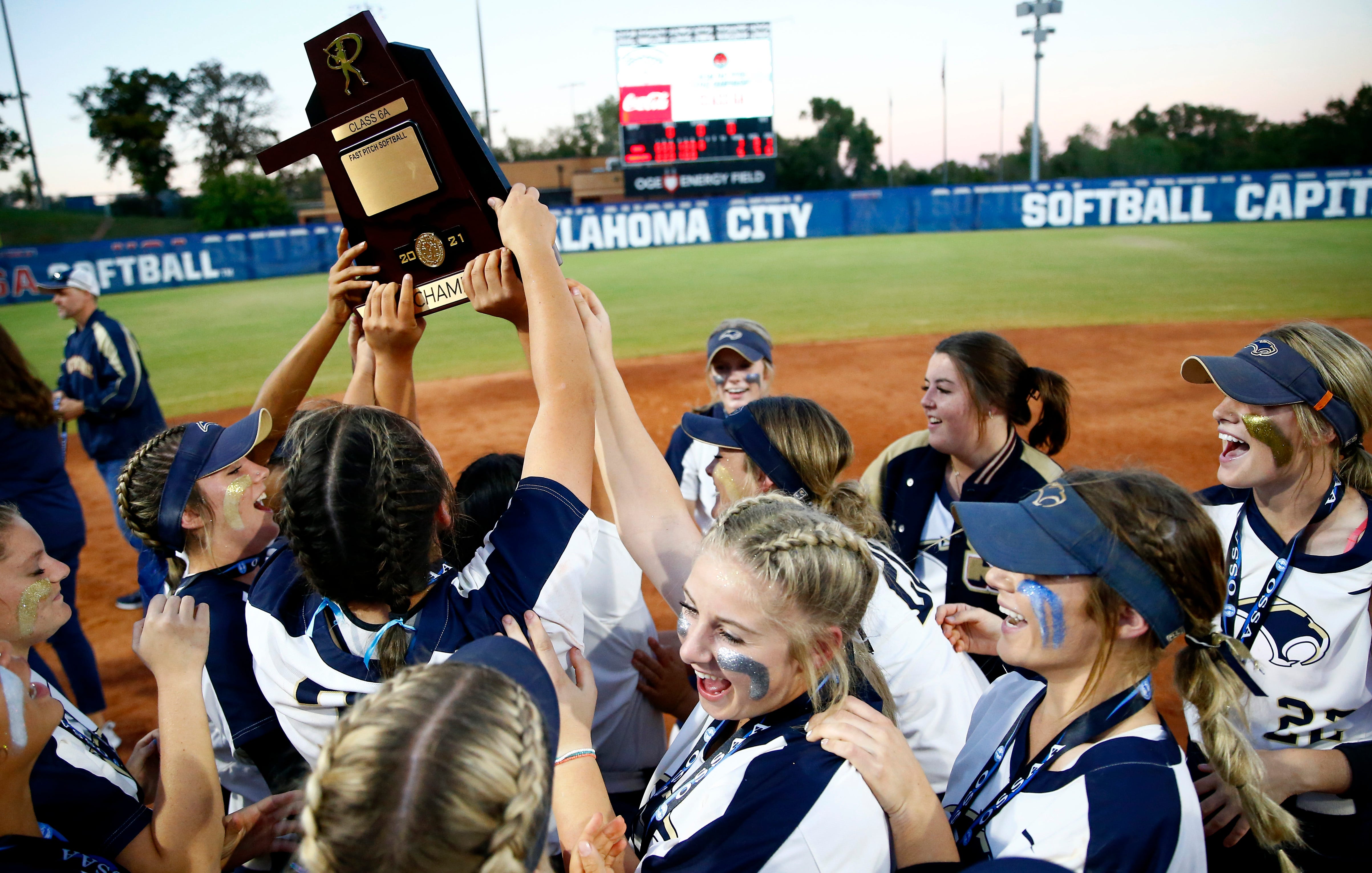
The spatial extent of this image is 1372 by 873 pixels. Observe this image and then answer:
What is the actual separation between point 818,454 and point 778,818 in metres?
1.60

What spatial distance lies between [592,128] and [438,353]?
55782 millimetres

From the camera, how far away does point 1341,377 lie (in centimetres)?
277

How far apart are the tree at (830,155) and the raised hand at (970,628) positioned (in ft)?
162

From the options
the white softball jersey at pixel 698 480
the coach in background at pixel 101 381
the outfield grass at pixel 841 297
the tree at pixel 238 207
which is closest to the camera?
the white softball jersey at pixel 698 480

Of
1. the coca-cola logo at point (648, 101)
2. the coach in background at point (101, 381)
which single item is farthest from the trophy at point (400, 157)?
the coca-cola logo at point (648, 101)

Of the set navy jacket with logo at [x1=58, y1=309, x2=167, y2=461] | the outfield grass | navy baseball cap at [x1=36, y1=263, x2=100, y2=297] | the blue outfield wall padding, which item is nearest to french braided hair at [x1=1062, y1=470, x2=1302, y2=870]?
navy jacket with logo at [x1=58, y1=309, x2=167, y2=461]

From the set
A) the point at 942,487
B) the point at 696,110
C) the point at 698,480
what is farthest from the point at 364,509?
the point at 696,110

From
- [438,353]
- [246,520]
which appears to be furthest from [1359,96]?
[246,520]

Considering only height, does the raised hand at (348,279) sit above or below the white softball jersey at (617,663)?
above

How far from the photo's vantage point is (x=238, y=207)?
4031 cm

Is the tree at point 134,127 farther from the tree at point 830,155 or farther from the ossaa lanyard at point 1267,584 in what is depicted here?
the ossaa lanyard at point 1267,584

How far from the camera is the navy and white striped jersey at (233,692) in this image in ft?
7.56

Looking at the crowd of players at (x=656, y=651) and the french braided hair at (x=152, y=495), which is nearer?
the crowd of players at (x=656, y=651)

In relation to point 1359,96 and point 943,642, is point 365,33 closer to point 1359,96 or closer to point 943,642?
point 943,642
